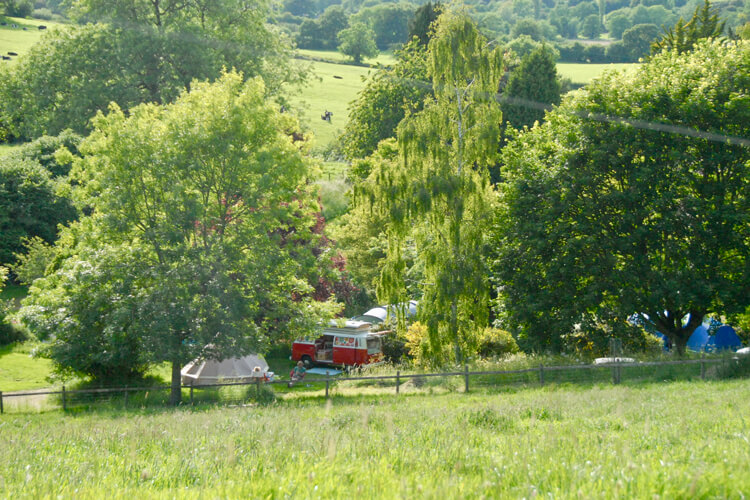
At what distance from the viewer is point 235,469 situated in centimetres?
639

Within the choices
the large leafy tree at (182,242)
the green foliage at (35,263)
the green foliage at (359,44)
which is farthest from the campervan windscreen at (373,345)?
the green foliage at (359,44)

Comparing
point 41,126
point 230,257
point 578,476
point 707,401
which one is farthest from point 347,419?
point 41,126

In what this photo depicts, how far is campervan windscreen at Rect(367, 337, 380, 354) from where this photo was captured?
34.0m

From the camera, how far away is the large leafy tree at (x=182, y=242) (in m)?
22.2

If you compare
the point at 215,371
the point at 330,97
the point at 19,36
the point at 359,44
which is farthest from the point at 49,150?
the point at 359,44

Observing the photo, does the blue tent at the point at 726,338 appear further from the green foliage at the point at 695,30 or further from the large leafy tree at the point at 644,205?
the green foliage at the point at 695,30

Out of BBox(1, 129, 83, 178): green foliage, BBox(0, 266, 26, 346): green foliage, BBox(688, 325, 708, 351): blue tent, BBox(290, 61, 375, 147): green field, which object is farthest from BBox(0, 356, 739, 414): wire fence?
BBox(290, 61, 375, 147): green field

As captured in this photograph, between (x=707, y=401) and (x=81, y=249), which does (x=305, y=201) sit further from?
(x=707, y=401)

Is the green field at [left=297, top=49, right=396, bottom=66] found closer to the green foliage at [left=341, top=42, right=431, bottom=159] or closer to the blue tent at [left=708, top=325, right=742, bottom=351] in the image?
the green foliage at [left=341, top=42, right=431, bottom=159]

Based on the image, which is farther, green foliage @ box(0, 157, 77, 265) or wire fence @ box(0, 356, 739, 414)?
green foliage @ box(0, 157, 77, 265)

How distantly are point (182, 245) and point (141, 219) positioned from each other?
2.54 metres

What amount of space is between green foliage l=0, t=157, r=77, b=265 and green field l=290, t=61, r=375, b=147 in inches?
1389

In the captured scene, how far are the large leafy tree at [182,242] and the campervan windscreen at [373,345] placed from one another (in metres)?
9.66

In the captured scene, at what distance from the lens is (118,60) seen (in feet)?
151
